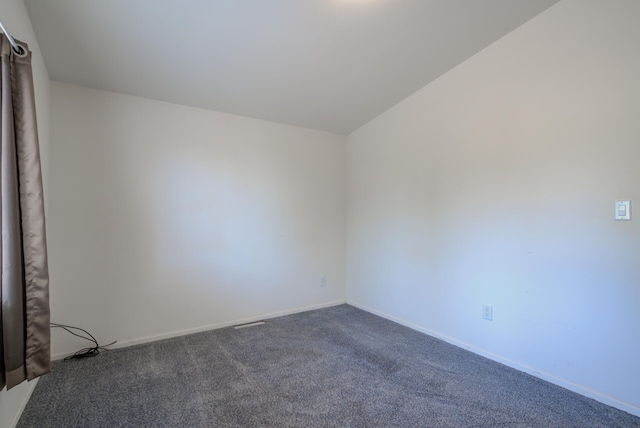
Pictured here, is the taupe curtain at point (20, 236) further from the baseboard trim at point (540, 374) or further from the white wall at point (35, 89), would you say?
the baseboard trim at point (540, 374)

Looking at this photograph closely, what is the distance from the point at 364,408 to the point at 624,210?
190 cm

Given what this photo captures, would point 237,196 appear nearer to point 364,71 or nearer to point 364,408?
point 364,71

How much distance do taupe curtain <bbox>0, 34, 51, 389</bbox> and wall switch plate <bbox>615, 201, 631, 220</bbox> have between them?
10.1 ft

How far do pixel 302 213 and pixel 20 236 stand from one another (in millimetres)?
2621

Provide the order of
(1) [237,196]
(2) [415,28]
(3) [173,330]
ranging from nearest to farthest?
1. (2) [415,28]
2. (3) [173,330]
3. (1) [237,196]

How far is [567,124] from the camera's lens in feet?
6.41

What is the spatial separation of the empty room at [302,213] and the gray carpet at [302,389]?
0.02 metres

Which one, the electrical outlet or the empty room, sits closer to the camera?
the empty room

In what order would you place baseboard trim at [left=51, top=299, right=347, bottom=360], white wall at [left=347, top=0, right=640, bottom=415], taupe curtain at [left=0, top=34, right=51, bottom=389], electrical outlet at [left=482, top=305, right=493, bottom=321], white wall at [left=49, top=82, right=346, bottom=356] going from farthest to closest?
baseboard trim at [left=51, top=299, right=347, bottom=360] → white wall at [left=49, top=82, right=346, bottom=356] → electrical outlet at [left=482, top=305, right=493, bottom=321] → white wall at [left=347, top=0, right=640, bottom=415] → taupe curtain at [left=0, top=34, right=51, bottom=389]

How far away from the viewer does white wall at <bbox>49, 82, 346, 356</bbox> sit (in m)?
2.46

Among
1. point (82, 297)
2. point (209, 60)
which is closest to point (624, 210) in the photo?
point (209, 60)

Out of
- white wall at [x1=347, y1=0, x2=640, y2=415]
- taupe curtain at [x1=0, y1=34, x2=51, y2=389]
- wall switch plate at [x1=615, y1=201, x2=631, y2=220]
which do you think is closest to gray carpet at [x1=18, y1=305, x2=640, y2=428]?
white wall at [x1=347, y1=0, x2=640, y2=415]

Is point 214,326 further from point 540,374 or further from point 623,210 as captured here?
point 623,210

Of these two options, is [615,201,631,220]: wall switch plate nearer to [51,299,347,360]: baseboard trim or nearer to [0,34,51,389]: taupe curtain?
[51,299,347,360]: baseboard trim
